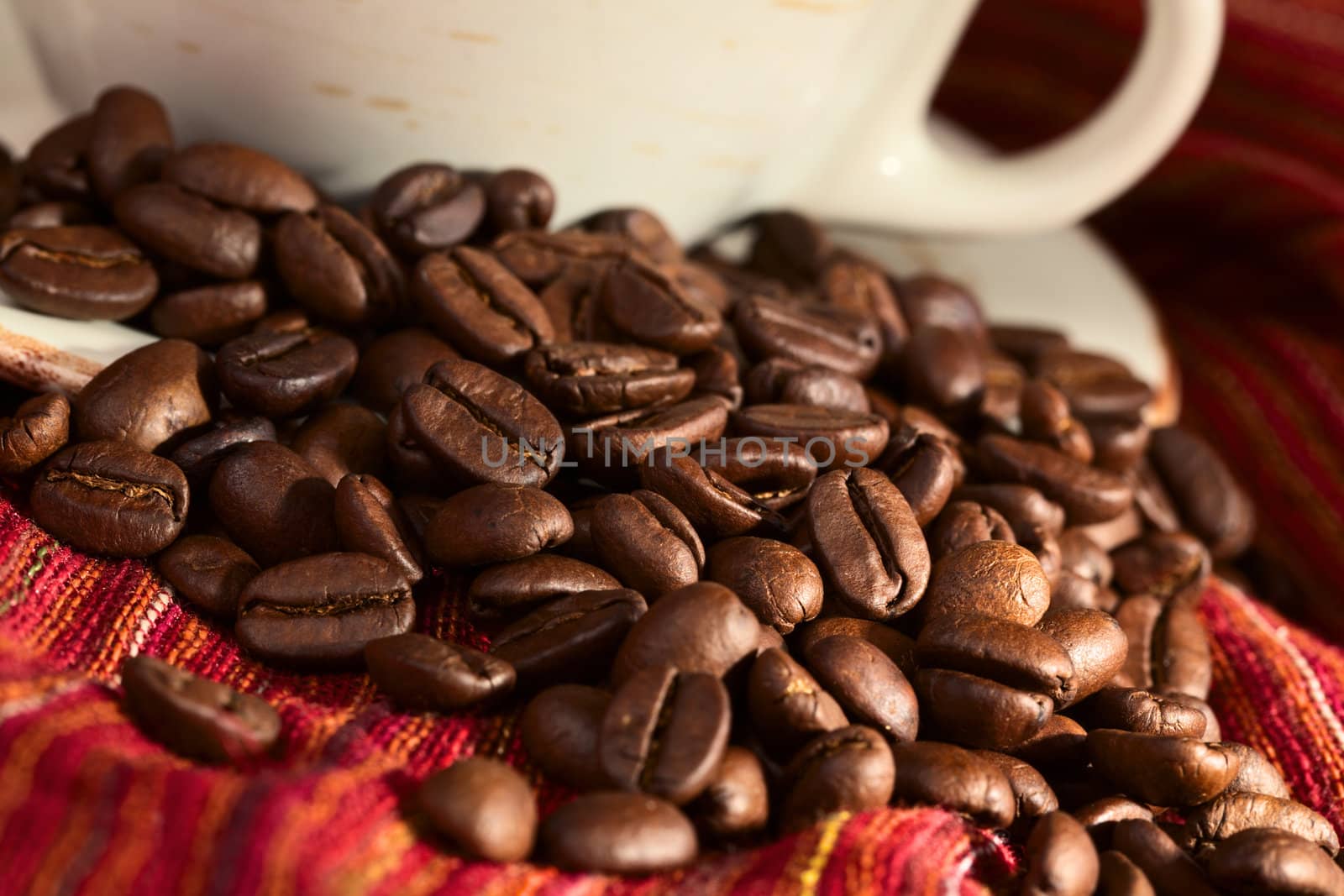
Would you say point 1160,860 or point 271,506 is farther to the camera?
point 271,506

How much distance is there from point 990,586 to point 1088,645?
96 mm

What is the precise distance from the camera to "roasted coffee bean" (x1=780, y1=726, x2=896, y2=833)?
2.79 feet

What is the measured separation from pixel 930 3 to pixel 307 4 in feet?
2.48

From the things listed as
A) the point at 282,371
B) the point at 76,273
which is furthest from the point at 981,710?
the point at 76,273

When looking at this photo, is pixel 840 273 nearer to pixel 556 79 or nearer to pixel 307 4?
pixel 556 79

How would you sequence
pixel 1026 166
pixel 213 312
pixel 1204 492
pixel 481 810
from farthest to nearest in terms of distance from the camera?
1. pixel 1026 166
2. pixel 1204 492
3. pixel 213 312
4. pixel 481 810

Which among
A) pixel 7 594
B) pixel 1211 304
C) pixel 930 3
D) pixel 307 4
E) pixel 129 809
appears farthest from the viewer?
pixel 1211 304

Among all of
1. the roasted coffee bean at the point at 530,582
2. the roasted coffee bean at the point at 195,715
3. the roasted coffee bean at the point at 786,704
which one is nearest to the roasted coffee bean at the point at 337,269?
the roasted coffee bean at the point at 530,582

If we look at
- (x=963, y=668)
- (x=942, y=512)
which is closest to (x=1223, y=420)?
(x=942, y=512)

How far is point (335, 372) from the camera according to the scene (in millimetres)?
1144

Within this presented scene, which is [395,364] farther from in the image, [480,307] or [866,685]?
[866,685]

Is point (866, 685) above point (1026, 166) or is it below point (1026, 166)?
below

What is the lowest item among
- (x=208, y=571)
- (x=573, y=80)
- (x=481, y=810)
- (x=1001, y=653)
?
(x=208, y=571)

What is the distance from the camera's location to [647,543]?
995 mm
